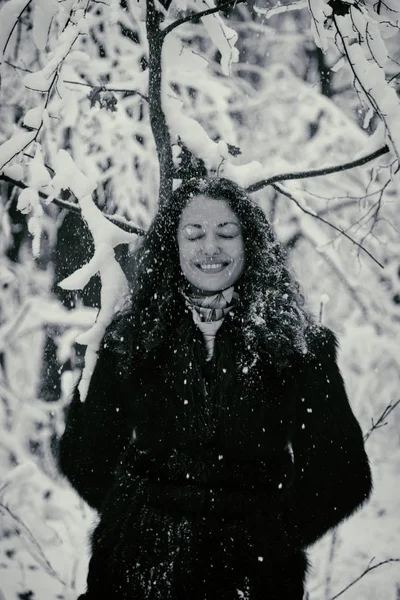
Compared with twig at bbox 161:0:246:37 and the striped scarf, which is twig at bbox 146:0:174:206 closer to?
twig at bbox 161:0:246:37

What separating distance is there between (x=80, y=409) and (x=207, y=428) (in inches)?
18.5

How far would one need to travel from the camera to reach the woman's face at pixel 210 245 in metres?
1.94

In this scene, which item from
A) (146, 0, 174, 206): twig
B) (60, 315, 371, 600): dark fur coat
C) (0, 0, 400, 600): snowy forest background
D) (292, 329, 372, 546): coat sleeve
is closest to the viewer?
(60, 315, 371, 600): dark fur coat

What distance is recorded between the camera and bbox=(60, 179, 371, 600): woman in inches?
67.4

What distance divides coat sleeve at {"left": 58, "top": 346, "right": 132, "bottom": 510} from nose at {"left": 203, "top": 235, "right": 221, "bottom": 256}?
50 centimetres

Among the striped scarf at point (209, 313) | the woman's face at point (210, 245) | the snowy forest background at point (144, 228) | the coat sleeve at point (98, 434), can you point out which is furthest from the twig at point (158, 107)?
the snowy forest background at point (144, 228)

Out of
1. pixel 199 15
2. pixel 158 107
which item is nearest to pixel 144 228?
pixel 158 107

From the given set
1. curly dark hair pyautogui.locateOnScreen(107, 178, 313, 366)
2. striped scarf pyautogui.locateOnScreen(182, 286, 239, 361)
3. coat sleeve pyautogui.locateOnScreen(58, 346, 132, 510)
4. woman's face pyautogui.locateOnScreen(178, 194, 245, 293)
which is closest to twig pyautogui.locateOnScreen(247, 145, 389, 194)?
curly dark hair pyautogui.locateOnScreen(107, 178, 313, 366)

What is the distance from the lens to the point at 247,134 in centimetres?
561

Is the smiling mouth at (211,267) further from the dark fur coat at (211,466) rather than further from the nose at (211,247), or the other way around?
the dark fur coat at (211,466)

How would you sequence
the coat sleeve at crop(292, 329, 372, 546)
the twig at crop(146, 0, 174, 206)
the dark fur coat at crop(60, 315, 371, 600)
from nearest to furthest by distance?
the dark fur coat at crop(60, 315, 371, 600) < the coat sleeve at crop(292, 329, 372, 546) < the twig at crop(146, 0, 174, 206)

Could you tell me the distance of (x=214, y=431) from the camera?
1.84m

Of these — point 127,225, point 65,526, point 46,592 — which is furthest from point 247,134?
point 46,592

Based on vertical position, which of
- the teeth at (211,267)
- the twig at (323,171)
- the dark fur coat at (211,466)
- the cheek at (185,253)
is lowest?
the dark fur coat at (211,466)
